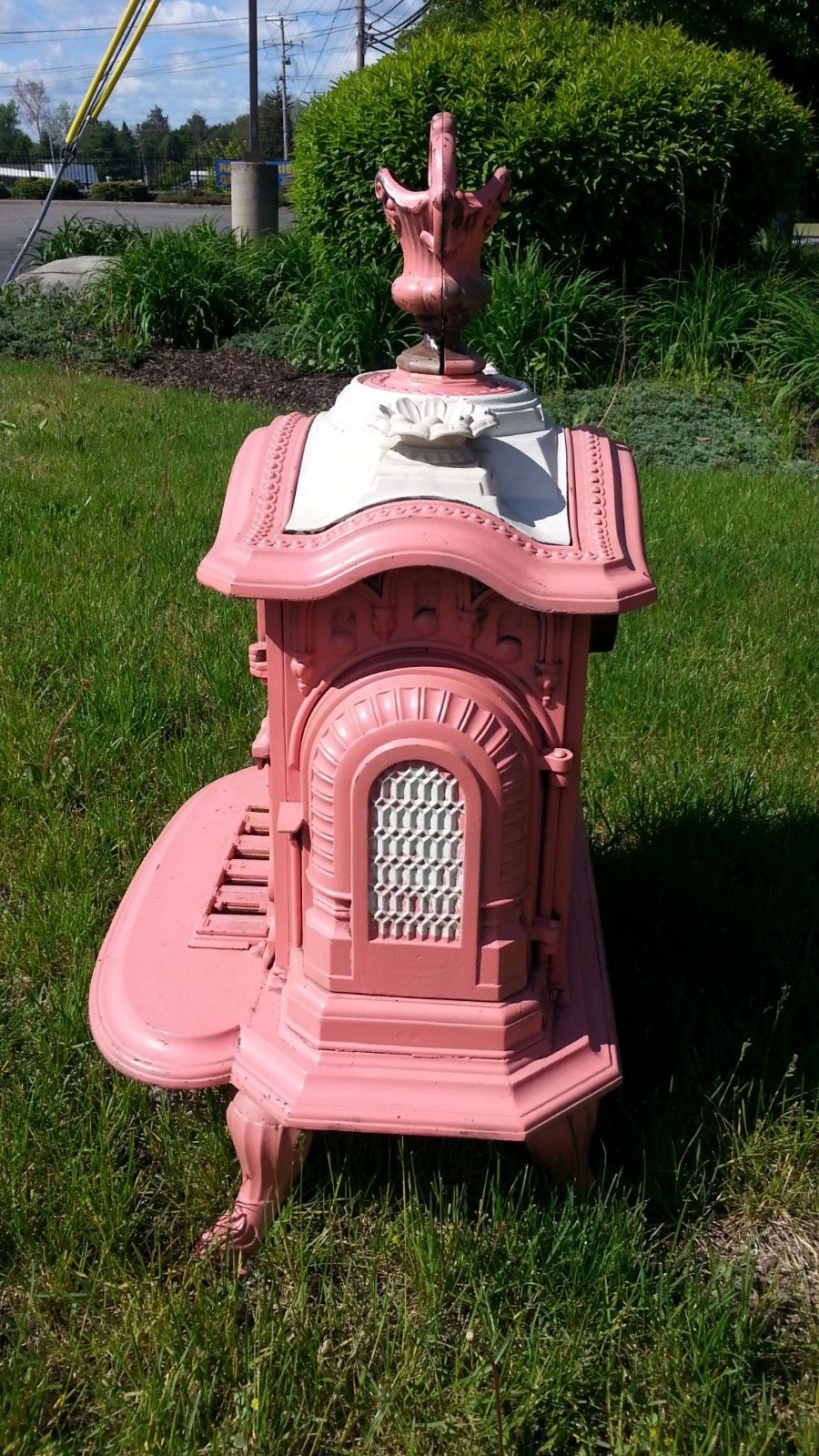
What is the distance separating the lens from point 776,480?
219 inches

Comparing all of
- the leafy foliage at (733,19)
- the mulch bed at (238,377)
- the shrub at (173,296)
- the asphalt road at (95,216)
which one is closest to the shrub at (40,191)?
the asphalt road at (95,216)

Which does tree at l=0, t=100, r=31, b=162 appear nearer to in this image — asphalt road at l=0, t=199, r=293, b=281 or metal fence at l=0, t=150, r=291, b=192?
metal fence at l=0, t=150, r=291, b=192

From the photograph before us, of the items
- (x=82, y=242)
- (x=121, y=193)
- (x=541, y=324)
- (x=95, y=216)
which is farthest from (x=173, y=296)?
(x=121, y=193)

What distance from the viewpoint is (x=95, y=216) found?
2658 cm

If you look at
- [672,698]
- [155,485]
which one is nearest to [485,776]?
[672,698]

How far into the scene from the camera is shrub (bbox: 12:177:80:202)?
35619 mm

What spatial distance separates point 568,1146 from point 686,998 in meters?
0.61

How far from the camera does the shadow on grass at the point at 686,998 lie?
80.8 inches

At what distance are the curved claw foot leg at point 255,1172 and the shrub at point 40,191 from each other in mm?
37845

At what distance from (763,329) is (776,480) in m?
1.78

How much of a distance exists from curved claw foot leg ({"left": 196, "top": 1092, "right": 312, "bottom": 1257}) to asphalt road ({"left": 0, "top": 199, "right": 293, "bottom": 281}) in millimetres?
13443

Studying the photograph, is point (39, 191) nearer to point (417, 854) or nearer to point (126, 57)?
point (126, 57)

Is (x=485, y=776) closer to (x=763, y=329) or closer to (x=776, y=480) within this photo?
(x=776, y=480)

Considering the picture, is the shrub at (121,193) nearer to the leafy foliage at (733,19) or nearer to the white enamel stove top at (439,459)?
the leafy foliage at (733,19)
